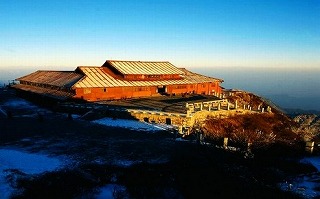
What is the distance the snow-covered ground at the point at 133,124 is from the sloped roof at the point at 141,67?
15.8 metres

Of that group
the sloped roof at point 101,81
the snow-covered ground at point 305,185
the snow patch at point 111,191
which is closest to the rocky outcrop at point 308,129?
the snow-covered ground at point 305,185

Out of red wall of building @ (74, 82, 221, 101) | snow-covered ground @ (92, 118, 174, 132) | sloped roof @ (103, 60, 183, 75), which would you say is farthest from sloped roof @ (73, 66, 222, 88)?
snow-covered ground @ (92, 118, 174, 132)

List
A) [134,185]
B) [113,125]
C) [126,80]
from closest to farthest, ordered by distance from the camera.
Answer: [134,185]
[113,125]
[126,80]

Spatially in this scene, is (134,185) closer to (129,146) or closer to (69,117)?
(129,146)

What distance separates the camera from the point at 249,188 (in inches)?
664

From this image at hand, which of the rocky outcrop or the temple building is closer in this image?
the rocky outcrop

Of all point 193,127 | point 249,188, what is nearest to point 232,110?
point 193,127

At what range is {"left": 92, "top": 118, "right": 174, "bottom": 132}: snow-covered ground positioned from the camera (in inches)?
1195

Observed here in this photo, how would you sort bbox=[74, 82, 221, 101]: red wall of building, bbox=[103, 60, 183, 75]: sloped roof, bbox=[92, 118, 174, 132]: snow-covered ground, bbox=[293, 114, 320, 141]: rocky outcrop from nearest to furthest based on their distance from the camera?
bbox=[92, 118, 174, 132]: snow-covered ground, bbox=[293, 114, 320, 141]: rocky outcrop, bbox=[74, 82, 221, 101]: red wall of building, bbox=[103, 60, 183, 75]: sloped roof

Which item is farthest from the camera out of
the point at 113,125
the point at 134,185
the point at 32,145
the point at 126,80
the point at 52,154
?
the point at 126,80

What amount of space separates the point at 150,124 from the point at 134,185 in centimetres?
1546

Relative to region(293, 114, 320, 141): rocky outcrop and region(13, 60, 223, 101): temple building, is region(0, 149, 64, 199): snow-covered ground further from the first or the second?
region(293, 114, 320, 141): rocky outcrop

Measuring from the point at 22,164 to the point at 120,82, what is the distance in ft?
92.3

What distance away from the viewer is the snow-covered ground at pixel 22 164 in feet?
58.7
